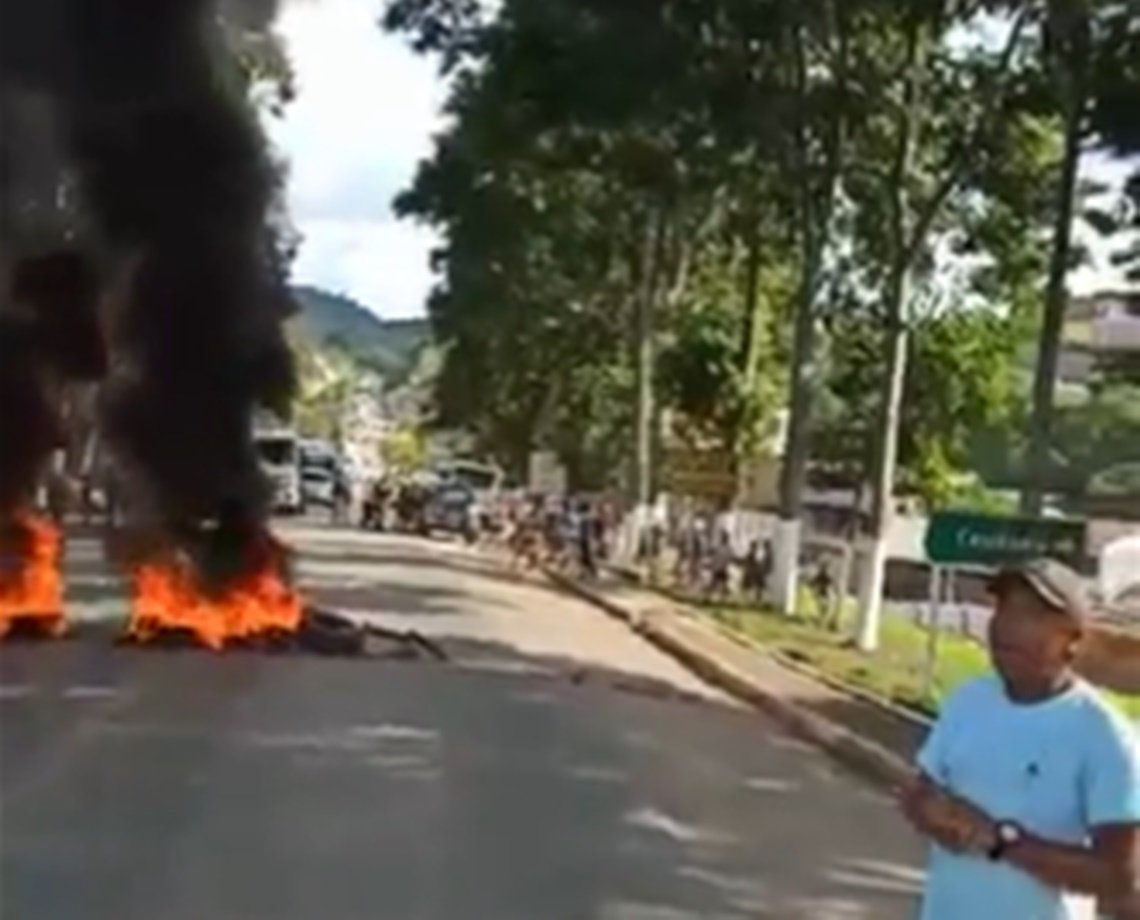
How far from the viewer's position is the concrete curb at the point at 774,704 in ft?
54.2

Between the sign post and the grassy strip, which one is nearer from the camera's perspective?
the sign post

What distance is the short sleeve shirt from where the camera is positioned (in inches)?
183

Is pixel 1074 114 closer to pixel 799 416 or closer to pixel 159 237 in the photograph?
pixel 799 416

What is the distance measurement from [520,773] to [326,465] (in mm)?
52332

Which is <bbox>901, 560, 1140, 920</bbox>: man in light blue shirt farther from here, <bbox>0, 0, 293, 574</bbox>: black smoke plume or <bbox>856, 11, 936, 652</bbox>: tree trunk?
<bbox>856, 11, 936, 652</bbox>: tree trunk

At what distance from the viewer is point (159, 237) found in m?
9.09

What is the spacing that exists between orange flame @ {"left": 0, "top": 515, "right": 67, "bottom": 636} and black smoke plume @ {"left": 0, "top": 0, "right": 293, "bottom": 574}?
3.31ft

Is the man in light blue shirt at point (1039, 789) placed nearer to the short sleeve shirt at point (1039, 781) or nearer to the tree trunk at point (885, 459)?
the short sleeve shirt at point (1039, 781)

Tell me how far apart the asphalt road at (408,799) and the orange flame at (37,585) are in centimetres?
30

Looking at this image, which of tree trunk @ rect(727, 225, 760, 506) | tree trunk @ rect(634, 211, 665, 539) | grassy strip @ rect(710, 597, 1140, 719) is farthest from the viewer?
tree trunk @ rect(634, 211, 665, 539)

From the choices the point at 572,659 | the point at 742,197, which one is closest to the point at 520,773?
the point at 572,659

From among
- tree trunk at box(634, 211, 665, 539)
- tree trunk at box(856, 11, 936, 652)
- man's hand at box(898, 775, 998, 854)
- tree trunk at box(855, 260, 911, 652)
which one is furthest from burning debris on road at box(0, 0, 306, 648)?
tree trunk at box(634, 211, 665, 539)

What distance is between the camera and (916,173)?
91.8ft

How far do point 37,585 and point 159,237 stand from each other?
10.6 metres
